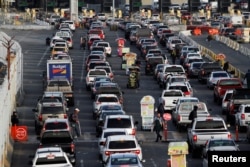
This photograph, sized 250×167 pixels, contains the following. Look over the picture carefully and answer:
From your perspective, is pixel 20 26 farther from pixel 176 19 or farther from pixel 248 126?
pixel 248 126

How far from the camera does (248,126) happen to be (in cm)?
4706

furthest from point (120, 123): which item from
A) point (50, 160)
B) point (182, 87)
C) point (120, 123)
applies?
point (182, 87)

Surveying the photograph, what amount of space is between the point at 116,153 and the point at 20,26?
306 ft

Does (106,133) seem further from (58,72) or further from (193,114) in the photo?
(58,72)

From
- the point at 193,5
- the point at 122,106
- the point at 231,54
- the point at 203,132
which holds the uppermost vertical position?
the point at 203,132

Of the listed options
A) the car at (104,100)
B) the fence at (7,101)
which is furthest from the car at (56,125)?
the car at (104,100)

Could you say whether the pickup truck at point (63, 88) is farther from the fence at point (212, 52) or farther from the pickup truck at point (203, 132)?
the pickup truck at point (203, 132)

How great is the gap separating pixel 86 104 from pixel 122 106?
320cm

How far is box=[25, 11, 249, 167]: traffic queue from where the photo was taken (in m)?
39.5

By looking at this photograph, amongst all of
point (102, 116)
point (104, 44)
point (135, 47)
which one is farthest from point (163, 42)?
point (102, 116)

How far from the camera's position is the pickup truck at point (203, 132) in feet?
140

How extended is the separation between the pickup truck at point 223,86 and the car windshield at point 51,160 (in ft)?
78.3

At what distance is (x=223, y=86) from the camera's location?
196 ft

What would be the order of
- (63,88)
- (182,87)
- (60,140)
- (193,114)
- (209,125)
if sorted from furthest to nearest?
1. (63,88)
2. (182,87)
3. (193,114)
4. (209,125)
5. (60,140)
